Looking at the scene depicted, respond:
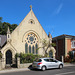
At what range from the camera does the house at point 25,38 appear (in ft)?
60.5

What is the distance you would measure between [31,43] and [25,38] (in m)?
1.63

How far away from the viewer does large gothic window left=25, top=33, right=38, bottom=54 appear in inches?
815

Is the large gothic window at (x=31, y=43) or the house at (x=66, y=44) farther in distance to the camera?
the house at (x=66, y=44)

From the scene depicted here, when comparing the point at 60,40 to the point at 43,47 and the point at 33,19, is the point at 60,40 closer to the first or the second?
the point at 43,47

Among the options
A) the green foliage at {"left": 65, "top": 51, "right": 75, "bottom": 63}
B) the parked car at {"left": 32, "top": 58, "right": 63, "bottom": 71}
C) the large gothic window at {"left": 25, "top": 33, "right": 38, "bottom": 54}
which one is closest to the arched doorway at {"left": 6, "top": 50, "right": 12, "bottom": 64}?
the large gothic window at {"left": 25, "top": 33, "right": 38, "bottom": 54}

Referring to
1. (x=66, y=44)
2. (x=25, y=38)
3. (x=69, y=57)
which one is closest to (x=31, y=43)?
(x=25, y=38)

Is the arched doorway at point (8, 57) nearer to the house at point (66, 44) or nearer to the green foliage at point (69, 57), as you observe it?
the house at point (66, 44)

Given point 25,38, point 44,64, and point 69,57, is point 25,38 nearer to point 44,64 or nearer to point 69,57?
point 44,64

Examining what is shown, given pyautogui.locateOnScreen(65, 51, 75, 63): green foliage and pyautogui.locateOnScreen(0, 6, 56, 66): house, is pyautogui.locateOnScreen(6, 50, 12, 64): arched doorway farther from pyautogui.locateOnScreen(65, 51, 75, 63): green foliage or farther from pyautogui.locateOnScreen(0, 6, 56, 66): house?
pyautogui.locateOnScreen(65, 51, 75, 63): green foliage

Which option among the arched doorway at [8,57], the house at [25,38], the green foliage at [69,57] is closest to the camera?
the arched doorway at [8,57]

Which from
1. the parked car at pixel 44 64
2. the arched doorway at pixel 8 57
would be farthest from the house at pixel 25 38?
the parked car at pixel 44 64

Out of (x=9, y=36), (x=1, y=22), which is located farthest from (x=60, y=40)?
(x=1, y=22)

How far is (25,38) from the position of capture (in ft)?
67.6

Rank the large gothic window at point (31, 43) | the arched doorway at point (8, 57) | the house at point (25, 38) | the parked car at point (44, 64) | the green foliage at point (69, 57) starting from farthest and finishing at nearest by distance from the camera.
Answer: the green foliage at point (69, 57) → the large gothic window at point (31, 43) → the house at point (25, 38) → the arched doorway at point (8, 57) → the parked car at point (44, 64)
